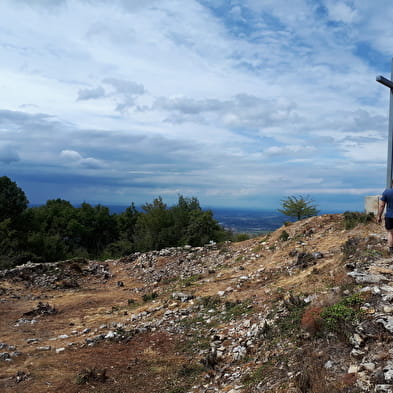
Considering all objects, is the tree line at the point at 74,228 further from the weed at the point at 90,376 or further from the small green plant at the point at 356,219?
the weed at the point at 90,376

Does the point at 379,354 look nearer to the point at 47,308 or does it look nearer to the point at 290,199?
the point at 47,308

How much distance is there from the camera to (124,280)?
17.3 metres

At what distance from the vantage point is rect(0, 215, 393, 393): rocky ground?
484 centimetres

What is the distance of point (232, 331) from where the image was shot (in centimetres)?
723

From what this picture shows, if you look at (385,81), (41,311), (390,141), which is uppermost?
(385,81)

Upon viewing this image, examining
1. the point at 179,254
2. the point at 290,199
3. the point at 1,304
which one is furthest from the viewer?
the point at 290,199

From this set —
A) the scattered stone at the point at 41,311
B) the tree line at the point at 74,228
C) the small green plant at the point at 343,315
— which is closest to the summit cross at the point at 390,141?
the small green plant at the point at 343,315

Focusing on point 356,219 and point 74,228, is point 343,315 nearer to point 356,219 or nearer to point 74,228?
point 356,219

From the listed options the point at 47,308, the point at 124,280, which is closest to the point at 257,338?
the point at 47,308

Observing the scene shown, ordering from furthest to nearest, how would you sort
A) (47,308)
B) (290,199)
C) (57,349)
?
(290,199), (47,308), (57,349)

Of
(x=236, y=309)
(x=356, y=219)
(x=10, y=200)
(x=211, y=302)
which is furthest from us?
(x=10, y=200)

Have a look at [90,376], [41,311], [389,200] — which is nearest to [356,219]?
[389,200]

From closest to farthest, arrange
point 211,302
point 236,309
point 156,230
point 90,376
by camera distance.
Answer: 1. point 90,376
2. point 236,309
3. point 211,302
4. point 156,230

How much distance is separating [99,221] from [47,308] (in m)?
33.6
